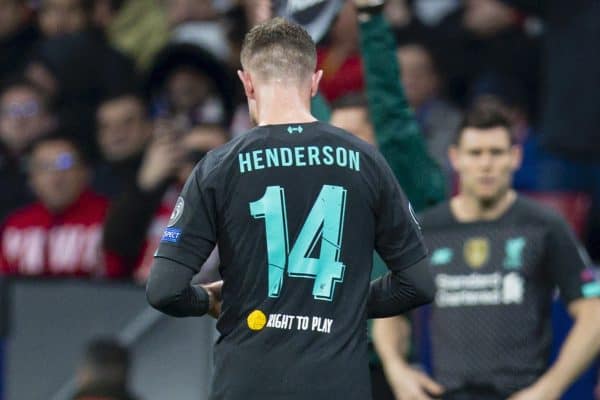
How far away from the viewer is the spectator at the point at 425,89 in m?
8.61

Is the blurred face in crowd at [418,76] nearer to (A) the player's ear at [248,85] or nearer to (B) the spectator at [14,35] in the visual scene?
(B) the spectator at [14,35]

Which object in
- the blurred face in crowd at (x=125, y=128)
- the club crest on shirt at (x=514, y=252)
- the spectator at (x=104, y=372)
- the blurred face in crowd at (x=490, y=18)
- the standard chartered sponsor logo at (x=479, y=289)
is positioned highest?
the blurred face in crowd at (x=490, y=18)

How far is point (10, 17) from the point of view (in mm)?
11422

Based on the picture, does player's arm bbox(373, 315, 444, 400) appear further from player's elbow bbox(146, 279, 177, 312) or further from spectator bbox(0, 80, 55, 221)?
spectator bbox(0, 80, 55, 221)

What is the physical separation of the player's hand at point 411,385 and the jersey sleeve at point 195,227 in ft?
7.20

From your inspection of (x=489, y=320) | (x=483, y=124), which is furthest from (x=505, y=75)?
(x=489, y=320)

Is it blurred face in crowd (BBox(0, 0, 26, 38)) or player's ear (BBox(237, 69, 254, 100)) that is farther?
blurred face in crowd (BBox(0, 0, 26, 38))

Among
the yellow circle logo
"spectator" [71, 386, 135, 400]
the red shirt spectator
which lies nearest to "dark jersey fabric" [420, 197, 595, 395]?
"spectator" [71, 386, 135, 400]

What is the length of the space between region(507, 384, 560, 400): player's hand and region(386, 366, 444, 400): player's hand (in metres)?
0.35

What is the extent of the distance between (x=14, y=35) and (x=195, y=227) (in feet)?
24.9

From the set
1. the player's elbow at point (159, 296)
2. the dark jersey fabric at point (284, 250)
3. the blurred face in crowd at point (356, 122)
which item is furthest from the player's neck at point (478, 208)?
the player's elbow at point (159, 296)

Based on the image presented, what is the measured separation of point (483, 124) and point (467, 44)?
2776 millimetres

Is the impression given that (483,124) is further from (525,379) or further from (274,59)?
(274,59)

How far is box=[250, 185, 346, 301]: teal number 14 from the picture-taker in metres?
4.22
